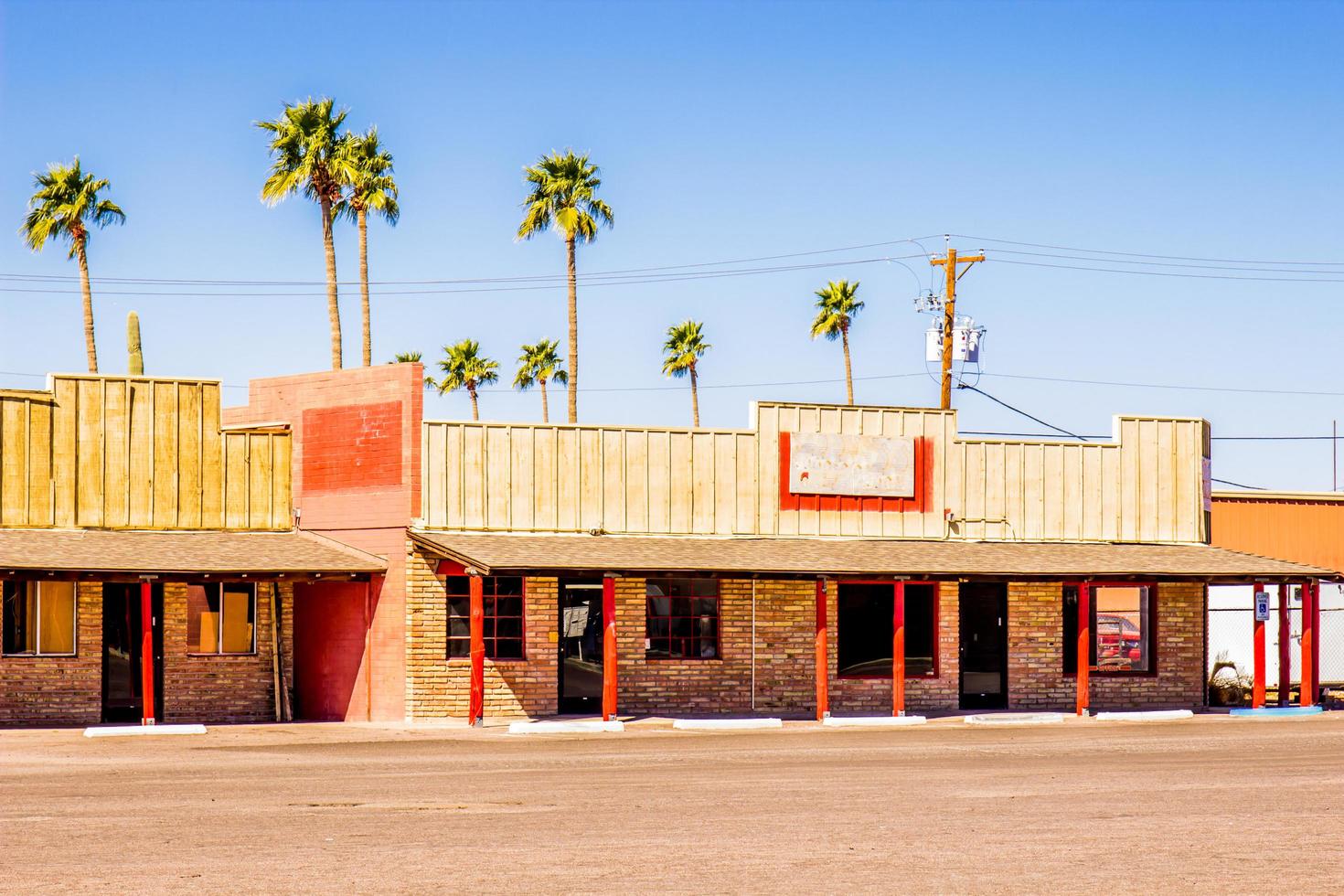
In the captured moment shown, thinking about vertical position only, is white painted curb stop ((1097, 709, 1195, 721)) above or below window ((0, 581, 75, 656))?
below

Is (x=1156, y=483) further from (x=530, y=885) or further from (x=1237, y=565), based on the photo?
(x=530, y=885)

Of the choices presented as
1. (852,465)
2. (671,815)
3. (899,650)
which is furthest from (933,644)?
(671,815)

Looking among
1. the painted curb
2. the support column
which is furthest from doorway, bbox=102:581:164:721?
the support column

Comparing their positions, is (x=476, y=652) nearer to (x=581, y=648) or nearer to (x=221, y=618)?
(x=581, y=648)

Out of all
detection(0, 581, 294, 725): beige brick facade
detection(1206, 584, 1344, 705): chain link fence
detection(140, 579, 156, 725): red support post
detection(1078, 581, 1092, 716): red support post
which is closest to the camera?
detection(140, 579, 156, 725): red support post

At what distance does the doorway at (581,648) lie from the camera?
3055cm

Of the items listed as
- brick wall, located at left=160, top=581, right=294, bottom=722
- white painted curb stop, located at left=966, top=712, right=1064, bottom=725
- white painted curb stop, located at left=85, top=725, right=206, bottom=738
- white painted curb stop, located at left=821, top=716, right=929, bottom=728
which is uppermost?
brick wall, located at left=160, top=581, right=294, bottom=722

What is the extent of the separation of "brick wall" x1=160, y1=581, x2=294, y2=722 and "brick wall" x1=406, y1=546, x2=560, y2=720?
281cm

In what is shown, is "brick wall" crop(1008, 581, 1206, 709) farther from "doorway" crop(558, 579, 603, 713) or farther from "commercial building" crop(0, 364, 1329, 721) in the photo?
"doorway" crop(558, 579, 603, 713)

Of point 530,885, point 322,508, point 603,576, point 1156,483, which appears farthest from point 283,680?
point 530,885

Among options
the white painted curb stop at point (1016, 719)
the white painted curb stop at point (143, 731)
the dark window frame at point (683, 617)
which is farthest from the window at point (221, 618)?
the white painted curb stop at point (1016, 719)

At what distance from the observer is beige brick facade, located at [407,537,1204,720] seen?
29.2 m

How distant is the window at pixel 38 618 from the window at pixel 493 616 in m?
5.86

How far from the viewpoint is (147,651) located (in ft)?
94.0
